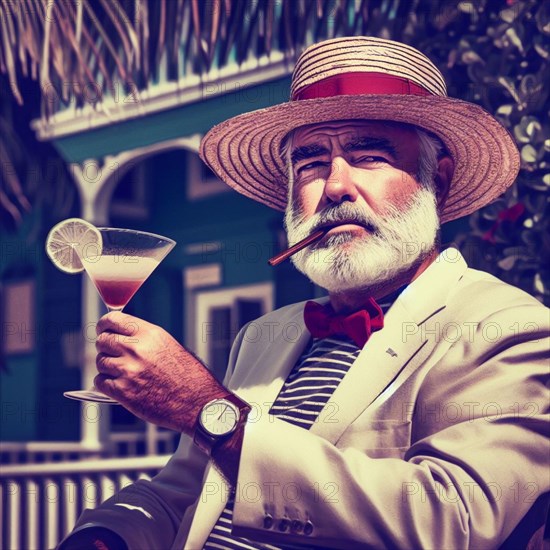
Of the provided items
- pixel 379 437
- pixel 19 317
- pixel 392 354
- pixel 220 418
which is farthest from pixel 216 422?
pixel 19 317

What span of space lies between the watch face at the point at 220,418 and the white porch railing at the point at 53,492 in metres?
3.30

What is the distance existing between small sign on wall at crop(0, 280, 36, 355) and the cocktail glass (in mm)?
8680

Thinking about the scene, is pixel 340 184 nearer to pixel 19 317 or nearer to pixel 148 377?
pixel 148 377

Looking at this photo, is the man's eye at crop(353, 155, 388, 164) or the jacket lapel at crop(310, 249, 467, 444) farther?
the man's eye at crop(353, 155, 388, 164)

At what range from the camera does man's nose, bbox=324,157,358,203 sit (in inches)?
118

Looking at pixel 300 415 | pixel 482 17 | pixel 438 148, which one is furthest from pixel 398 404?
pixel 482 17

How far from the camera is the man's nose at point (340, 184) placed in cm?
300

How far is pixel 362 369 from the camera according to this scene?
2.83m

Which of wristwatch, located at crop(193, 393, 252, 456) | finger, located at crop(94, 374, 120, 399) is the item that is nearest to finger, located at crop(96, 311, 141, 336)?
finger, located at crop(94, 374, 120, 399)

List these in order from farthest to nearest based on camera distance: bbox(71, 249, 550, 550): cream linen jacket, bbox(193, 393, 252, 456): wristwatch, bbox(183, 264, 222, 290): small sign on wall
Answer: bbox(183, 264, 222, 290): small sign on wall, bbox(193, 393, 252, 456): wristwatch, bbox(71, 249, 550, 550): cream linen jacket

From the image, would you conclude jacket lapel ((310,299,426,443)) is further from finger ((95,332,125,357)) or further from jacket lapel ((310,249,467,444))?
finger ((95,332,125,357))

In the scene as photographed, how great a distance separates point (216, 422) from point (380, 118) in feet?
3.72

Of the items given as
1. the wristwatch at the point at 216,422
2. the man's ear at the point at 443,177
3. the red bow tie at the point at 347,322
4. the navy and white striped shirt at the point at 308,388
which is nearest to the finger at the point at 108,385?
the wristwatch at the point at 216,422

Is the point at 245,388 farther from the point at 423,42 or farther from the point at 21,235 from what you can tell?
the point at 21,235
